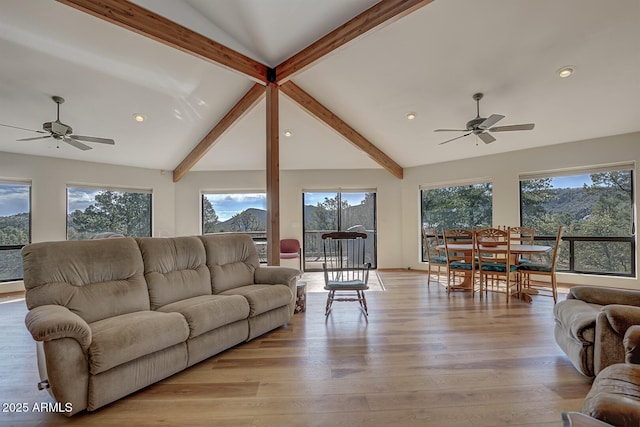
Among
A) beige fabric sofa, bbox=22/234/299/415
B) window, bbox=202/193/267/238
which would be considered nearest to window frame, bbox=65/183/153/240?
window, bbox=202/193/267/238

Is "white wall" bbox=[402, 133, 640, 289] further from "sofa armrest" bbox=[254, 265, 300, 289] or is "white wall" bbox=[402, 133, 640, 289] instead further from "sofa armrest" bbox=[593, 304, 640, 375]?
"sofa armrest" bbox=[254, 265, 300, 289]

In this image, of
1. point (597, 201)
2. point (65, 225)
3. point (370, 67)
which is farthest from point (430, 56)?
point (65, 225)

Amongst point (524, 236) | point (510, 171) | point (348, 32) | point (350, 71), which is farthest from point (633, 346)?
point (510, 171)

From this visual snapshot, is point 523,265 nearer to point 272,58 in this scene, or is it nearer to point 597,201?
point 597,201

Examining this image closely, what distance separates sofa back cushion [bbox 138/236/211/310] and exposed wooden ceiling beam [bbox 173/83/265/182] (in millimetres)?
2436

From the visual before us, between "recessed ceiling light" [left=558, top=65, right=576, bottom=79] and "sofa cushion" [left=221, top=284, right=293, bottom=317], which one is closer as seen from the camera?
"sofa cushion" [left=221, top=284, right=293, bottom=317]

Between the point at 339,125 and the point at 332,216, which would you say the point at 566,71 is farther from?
the point at 332,216

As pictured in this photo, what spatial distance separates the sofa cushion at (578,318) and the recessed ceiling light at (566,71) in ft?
8.47

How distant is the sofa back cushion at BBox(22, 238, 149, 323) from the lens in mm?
1971

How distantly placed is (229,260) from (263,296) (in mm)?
699

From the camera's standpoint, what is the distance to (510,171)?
520 centimetres

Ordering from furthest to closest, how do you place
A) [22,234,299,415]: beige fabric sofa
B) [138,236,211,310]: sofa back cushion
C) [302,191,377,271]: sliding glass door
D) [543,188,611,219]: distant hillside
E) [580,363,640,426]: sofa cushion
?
[302,191,377,271]: sliding glass door
[543,188,611,219]: distant hillside
[138,236,211,310]: sofa back cushion
[22,234,299,415]: beige fabric sofa
[580,363,640,426]: sofa cushion

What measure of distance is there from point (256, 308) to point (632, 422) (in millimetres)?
2394

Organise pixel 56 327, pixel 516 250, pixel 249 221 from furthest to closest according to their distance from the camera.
Result: pixel 249 221
pixel 516 250
pixel 56 327
